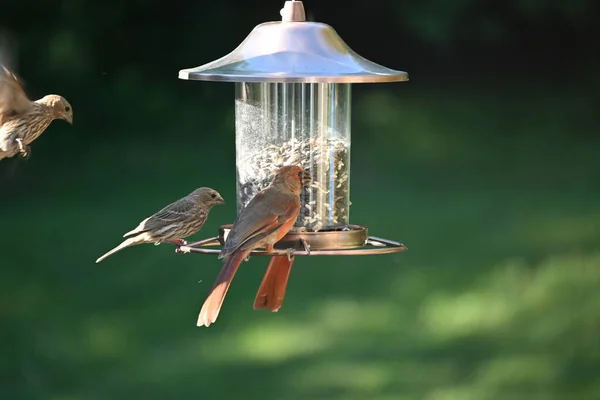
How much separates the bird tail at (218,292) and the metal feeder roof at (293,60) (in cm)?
59

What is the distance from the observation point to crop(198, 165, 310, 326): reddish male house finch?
4523 millimetres

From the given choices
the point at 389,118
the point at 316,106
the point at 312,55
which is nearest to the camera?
the point at 312,55

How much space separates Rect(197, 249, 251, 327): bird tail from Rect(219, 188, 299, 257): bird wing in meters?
0.03

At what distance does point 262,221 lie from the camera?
4535 mm

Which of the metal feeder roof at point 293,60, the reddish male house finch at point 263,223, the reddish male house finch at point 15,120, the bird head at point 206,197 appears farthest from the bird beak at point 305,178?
the reddish male house finch at point 15,120

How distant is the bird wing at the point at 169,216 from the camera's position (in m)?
5.16

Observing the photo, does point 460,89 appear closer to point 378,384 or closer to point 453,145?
point 453,145

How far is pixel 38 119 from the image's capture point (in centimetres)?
509

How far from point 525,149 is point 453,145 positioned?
484 mm

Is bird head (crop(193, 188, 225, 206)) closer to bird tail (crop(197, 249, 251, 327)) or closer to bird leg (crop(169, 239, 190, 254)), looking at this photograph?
bird leg (crop(169, 239, 190, 254))

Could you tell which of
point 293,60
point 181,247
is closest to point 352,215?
point 181,247

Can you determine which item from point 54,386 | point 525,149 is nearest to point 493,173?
point 525,149

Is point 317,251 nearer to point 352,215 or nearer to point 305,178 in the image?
point 305,178

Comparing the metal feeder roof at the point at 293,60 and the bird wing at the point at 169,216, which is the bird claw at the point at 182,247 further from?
the metal feeder roof at the point at 293,60
